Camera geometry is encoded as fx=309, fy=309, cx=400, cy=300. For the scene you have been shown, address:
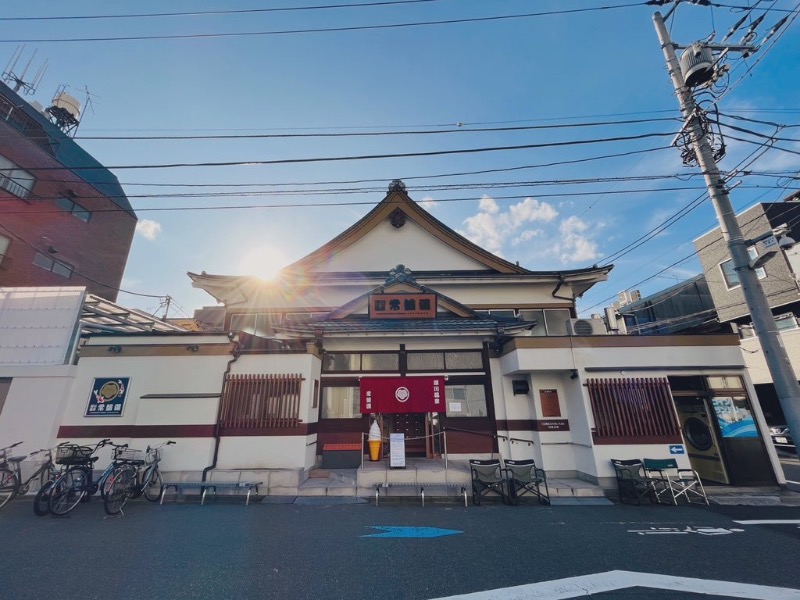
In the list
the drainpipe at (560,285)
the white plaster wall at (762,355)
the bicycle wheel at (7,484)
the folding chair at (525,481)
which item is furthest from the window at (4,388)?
the white plaster wall at (762,355)

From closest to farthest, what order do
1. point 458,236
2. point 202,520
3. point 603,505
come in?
1. point 202,520
2. point 603,505
3. point 458,236

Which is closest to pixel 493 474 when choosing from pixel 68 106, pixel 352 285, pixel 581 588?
pixel 581 588

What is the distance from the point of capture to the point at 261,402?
8977 millimetres

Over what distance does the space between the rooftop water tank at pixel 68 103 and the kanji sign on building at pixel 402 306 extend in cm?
2995

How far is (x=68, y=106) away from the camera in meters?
22.8

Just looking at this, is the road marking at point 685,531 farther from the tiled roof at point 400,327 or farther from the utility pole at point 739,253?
the tiled roof at point 400,327

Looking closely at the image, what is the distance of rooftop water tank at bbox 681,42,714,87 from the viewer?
8375 millimetres

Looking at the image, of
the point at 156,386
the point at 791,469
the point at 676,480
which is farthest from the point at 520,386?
the point at 791,469

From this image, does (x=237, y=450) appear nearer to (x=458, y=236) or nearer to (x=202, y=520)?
(x=202, y=520)

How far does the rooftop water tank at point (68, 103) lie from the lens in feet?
73.6

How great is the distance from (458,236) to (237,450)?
36.4 ft

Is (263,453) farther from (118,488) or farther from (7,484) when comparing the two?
(7,484)

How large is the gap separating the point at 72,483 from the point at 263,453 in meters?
3.95

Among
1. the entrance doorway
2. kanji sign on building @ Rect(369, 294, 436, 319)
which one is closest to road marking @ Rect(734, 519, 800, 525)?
the entrance doorway
